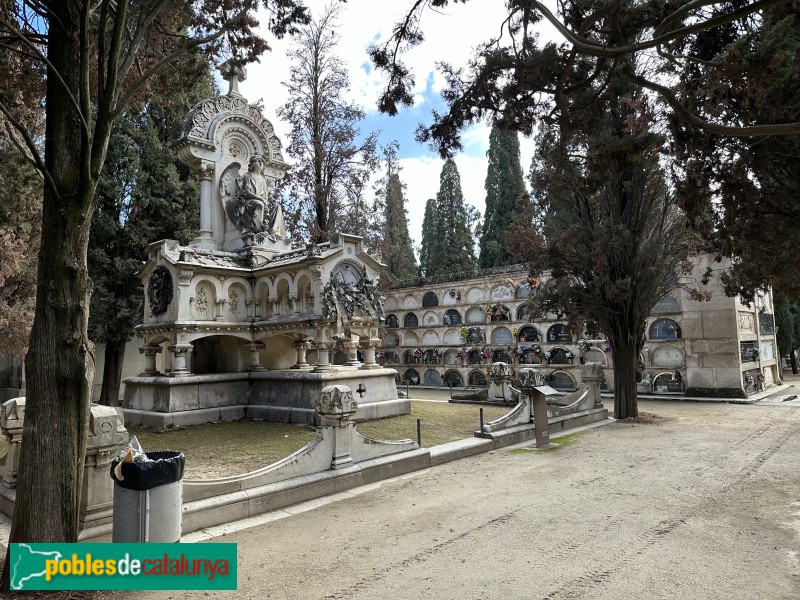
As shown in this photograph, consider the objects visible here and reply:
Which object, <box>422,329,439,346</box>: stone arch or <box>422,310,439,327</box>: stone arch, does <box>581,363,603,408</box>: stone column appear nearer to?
<box>422,329,439,346</box>: stone arch

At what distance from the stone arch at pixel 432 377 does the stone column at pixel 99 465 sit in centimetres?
2040

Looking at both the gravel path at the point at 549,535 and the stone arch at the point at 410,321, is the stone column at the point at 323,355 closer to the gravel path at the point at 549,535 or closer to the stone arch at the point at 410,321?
the gravel path at the point at 549,535

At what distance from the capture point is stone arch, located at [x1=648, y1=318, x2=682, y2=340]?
59.9 feet

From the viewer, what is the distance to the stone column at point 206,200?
13250 mm

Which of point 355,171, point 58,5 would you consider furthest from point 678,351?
point 58,5

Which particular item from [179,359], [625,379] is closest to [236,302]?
[179,359]

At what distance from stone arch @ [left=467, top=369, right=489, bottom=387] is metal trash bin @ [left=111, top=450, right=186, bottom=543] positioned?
19.6 meters

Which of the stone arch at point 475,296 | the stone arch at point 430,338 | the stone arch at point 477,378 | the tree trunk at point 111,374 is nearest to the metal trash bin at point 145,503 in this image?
the tree trunk at point 111,374

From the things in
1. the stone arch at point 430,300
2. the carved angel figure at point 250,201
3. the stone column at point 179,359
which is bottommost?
the stone column at point 179,359

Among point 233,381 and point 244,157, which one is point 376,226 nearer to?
point 244,157

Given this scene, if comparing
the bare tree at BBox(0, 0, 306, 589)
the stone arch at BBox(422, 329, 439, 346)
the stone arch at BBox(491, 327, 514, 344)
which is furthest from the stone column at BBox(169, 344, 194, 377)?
the stone arch at BBox(422, 329, 439, 346)

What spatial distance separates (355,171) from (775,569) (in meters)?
A: 17.9

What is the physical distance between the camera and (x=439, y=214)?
34.3 m

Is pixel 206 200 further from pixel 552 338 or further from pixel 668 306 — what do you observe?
pixel 668 306
